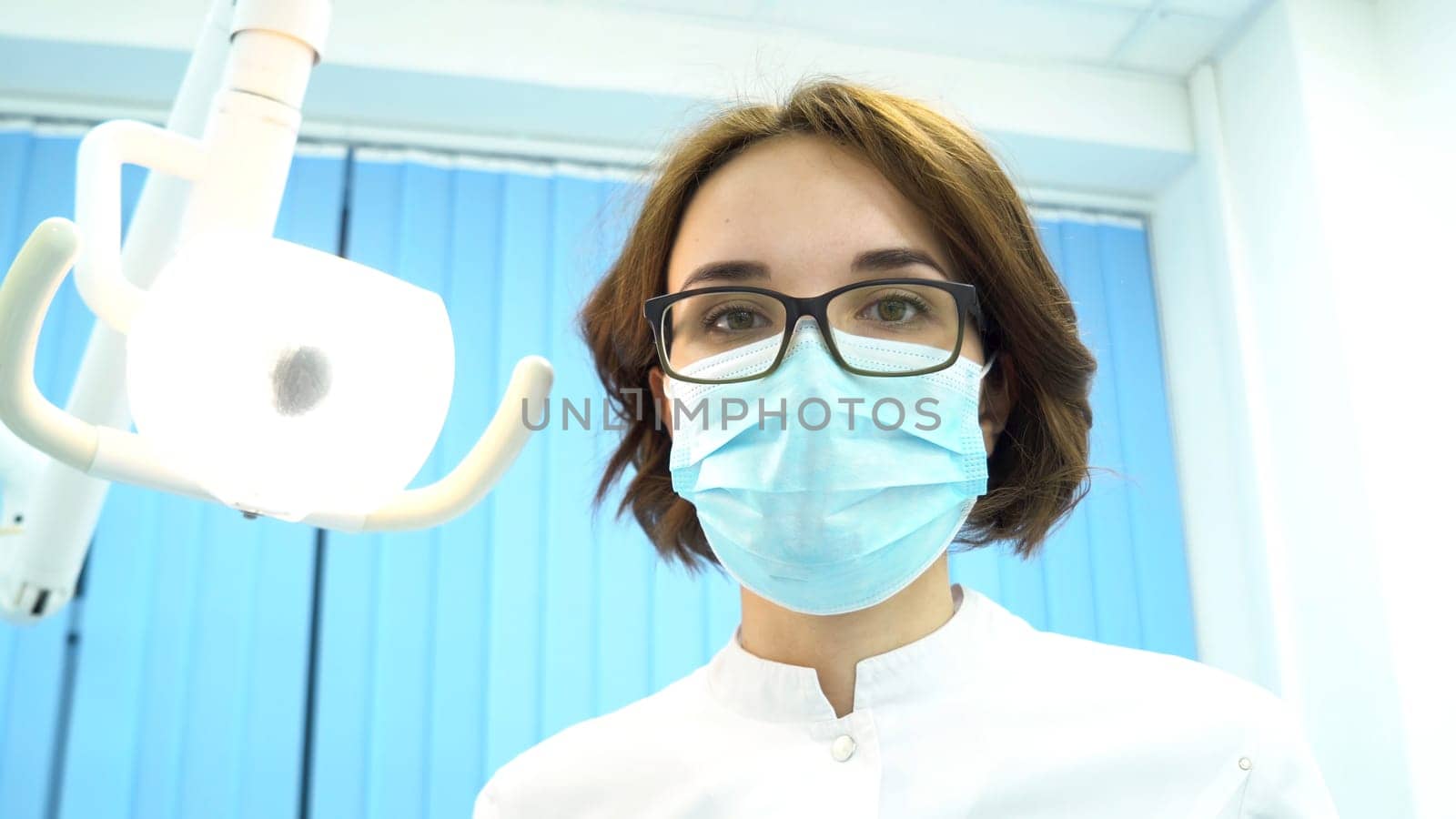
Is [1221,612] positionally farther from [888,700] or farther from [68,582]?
[68,582]

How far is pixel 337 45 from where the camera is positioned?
217 cm

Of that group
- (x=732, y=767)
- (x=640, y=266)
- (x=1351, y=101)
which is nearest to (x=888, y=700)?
(x=732, y=767)

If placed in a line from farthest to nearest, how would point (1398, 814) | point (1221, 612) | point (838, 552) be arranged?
1. point (1221, 612)
2. point (1398, 814)
3. point (838, 552)

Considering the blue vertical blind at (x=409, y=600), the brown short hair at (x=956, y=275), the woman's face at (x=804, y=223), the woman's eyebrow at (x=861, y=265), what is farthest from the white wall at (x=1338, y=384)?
the woman's eyebrow at (x=861, y=265)

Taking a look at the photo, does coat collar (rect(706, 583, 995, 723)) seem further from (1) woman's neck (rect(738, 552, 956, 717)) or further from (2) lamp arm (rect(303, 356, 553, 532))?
(2) lamp arm (rect(303, 356, 553, 532))

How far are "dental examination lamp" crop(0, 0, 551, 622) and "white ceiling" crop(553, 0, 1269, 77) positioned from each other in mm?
1881

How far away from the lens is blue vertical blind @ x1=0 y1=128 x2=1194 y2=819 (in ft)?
6.36

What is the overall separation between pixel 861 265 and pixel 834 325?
0.06 metres

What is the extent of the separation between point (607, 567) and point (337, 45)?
4.20ft

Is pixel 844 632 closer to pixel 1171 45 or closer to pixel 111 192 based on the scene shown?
pixel 111 192

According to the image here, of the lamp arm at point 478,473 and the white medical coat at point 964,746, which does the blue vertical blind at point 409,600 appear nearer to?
the white medical coat at point 964,746

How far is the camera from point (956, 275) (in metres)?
0.99

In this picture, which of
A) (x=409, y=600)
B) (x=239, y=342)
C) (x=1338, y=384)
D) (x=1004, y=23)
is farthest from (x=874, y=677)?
(x=1004, y=23)

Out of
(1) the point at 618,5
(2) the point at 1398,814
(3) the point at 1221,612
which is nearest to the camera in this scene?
(2) the point at 1398,814
